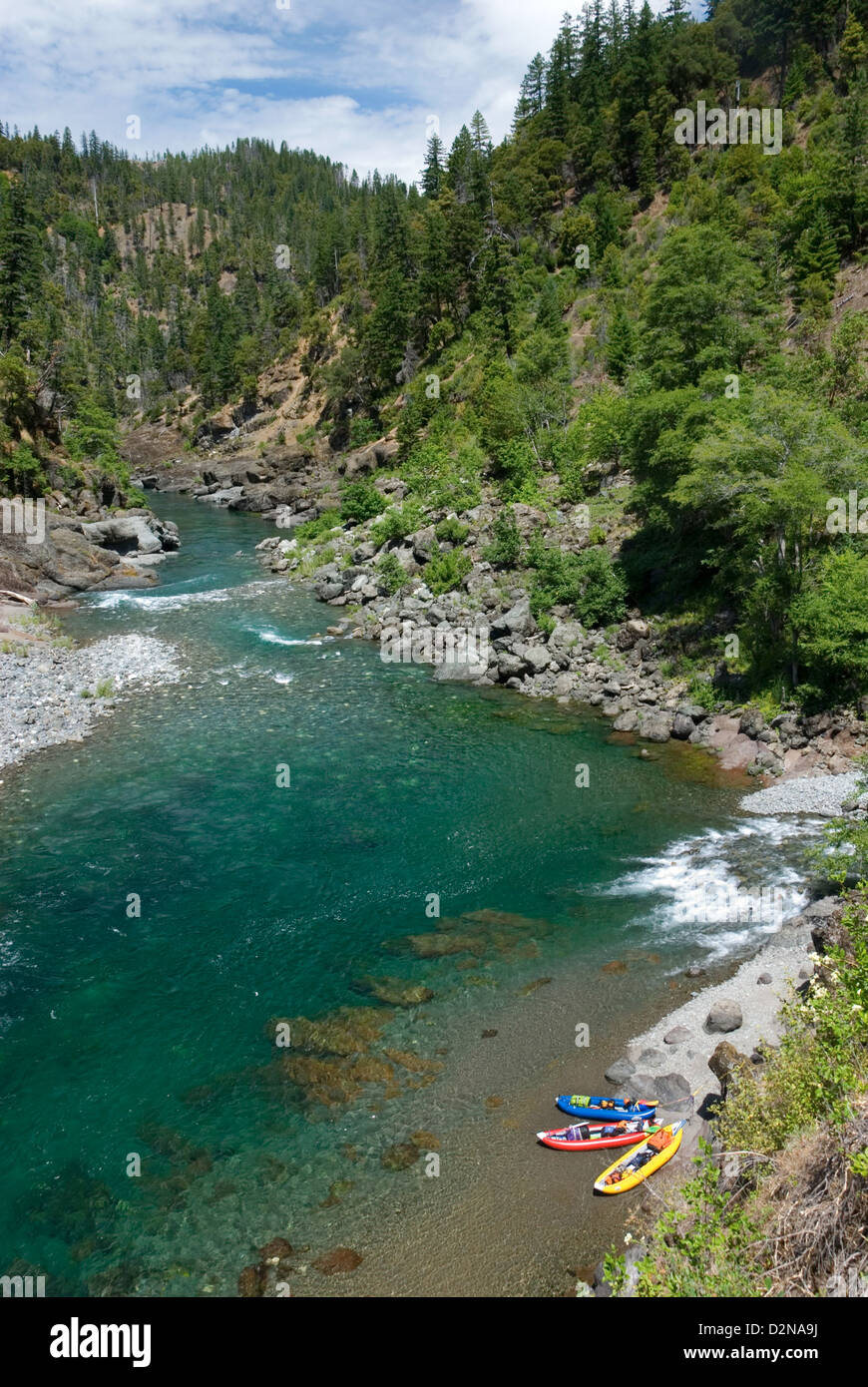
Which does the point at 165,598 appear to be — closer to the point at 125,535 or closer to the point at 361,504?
the point at 125,535

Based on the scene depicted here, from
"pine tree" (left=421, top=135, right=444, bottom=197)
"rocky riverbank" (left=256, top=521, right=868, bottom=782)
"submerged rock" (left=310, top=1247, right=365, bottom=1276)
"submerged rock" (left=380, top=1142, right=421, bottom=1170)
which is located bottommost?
A: "submerged rock" (left=310, top=1247, right=365, bottom=1276)

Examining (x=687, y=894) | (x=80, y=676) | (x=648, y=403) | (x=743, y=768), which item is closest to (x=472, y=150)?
(x=648, y=403)

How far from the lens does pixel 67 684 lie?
3253 centimetres

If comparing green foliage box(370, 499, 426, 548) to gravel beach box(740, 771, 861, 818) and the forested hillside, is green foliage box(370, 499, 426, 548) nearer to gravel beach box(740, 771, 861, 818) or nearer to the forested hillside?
the forested hillside

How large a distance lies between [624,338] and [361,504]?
22488 mm

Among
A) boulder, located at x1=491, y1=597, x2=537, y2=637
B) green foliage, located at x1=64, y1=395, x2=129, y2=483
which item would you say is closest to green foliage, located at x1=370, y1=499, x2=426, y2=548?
boulder, located at x1=491, y1=597, x2=537, y2=637

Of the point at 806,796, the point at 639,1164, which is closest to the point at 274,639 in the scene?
the point at 806,796

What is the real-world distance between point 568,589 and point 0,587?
3003cm

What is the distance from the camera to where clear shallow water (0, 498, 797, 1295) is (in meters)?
12.5

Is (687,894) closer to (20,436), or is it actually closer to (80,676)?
(80,676)

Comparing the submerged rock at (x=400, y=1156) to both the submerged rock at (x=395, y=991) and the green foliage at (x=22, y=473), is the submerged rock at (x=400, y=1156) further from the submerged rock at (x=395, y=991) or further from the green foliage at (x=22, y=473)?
the green foliage at (x=22, y=473)

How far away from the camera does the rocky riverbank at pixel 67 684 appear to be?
2855 cm

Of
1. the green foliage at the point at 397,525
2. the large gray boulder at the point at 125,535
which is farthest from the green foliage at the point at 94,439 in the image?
the green foliage at the point at 397,525

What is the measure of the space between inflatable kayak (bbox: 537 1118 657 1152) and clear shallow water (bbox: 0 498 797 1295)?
17.1 inches
